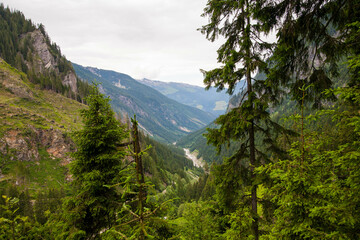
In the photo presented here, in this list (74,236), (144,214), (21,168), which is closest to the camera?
(144,214)

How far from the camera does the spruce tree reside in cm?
854

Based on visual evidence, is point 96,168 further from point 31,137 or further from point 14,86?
point 14,86

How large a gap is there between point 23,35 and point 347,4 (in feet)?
727

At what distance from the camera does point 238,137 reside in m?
8.08

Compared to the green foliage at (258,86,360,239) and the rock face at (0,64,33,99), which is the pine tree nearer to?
the green foliage at (258,86,360,239)

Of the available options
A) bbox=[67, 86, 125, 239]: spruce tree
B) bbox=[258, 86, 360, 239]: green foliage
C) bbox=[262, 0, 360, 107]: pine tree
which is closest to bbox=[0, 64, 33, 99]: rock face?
bbox=[67, 86, 125, 239]: spruce tree

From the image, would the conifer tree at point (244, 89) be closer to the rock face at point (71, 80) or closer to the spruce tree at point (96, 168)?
the spruce tree at point (96, 168)

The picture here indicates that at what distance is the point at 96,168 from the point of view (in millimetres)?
9258

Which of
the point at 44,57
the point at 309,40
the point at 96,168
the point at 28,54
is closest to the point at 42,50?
the point at 44,57

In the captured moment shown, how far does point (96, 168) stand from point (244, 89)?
8.47m

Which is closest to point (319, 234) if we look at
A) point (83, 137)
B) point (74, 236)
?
point (74, 236)

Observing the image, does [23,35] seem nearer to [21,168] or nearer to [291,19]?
[21,168]

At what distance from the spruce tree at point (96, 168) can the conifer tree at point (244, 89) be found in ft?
17.5

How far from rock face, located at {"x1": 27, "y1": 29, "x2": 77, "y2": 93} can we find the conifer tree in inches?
7051
